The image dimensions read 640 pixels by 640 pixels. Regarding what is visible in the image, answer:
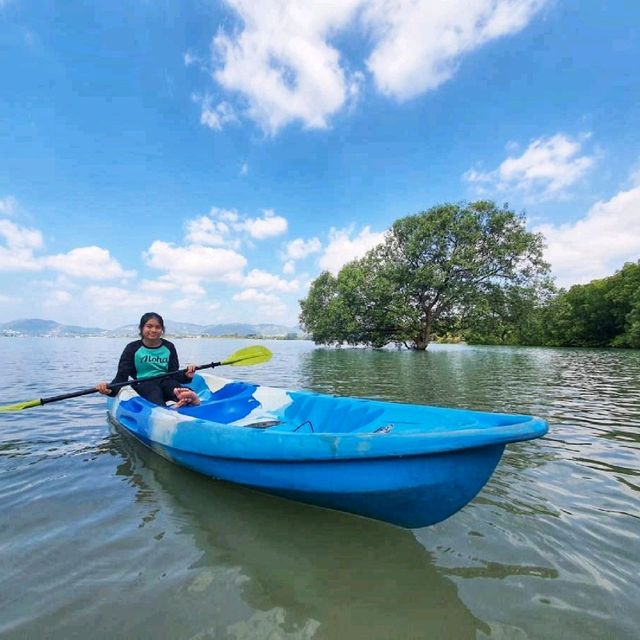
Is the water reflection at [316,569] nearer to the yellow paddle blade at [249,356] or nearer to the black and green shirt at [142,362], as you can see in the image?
the black and green shirt at [142,362]

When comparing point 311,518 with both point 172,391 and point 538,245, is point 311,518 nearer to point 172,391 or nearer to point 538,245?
point 172,391

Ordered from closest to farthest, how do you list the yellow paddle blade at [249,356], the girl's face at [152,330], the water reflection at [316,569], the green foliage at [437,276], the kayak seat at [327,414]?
1. the water reflection at [316,569]
2. the kayak seat at [327,414]
3. the girl's face at [152,330]
4. the yellow paddle blade at [249,356]
5. the green foliage at [437,276]

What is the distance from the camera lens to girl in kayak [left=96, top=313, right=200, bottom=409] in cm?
553

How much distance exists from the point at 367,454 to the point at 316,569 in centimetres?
83

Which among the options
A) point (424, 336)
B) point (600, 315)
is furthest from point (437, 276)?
point (600, 315)

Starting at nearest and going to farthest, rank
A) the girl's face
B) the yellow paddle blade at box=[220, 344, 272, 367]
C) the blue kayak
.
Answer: the blue kayak, the girl's face, the yellow paddle blade at box=[220, 344, 272, 367]

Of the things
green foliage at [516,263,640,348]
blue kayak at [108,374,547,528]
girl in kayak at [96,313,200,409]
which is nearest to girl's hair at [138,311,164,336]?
girl in kayak at [96,313,200,409]

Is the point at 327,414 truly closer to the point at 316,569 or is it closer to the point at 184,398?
the point at 316,569

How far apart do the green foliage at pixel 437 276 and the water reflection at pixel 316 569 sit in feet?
97.1

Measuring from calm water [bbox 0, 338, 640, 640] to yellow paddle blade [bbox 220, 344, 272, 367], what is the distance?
248 centimetres

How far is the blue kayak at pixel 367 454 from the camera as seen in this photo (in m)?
2.38

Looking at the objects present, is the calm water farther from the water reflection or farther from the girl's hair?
the girl's hair

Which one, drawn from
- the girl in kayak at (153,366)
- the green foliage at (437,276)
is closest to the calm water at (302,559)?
the girl in kayak at (153,366)

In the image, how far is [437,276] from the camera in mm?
30953
